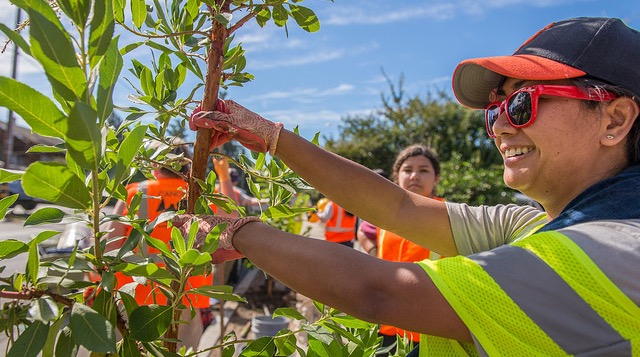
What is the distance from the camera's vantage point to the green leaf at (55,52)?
0.66 meters

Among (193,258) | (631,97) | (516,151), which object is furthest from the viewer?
(516,151)

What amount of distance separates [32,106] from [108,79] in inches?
4.6

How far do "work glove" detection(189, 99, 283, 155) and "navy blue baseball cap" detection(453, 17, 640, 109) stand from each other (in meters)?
0.64

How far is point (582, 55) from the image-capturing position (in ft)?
3.84

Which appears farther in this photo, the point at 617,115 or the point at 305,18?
the point at 305,18

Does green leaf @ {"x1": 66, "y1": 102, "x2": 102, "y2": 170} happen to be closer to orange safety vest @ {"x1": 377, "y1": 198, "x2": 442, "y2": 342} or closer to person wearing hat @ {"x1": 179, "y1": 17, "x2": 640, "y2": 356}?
person wearing hat @ {"x1": 179, "y1": 17, "x2": 640, "y2": 356}

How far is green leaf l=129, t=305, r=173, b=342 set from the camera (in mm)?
959

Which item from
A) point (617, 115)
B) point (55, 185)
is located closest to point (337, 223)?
point (617, 115)

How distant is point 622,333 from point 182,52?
1173mm

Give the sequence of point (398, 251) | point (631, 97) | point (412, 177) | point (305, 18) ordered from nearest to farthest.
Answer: point (631, 97), point (305, 18), point (398, 251), point (412, 177)

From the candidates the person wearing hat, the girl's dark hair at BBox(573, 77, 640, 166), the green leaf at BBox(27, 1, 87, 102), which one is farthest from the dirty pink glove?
the girl's dark hair at BBox(573, 77, 640, 166)

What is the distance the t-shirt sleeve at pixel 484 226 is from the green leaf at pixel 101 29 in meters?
1.19

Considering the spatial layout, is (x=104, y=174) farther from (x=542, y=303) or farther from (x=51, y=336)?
(x=542, y=303)

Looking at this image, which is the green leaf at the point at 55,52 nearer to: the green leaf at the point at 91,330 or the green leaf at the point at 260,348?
the green leaf at the point at 91,330
